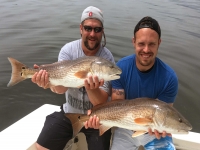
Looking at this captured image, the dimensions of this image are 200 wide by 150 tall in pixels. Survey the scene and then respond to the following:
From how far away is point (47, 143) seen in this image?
2.85 metres

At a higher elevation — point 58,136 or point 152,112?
point 152,112

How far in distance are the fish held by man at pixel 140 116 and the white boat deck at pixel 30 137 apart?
0.72 meters

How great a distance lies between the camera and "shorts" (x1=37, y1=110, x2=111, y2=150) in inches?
113

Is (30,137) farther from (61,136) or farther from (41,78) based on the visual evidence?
(41,78)

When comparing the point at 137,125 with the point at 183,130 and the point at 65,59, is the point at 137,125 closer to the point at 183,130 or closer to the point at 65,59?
the point at 183,130

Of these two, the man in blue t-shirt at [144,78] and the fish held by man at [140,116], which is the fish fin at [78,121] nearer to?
the fish held by man at [140,116]

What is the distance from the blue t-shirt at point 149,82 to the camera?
113 inches

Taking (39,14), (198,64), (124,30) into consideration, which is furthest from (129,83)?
(39,14)

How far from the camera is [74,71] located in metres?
2.67

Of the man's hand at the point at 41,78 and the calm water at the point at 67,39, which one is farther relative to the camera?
the calm water at the point at 67,39

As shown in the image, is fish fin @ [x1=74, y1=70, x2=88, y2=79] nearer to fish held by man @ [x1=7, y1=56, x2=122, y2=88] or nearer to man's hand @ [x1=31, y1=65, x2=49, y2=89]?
fish held by man @ [x1=7, y1=56, x2=122, y2=88]

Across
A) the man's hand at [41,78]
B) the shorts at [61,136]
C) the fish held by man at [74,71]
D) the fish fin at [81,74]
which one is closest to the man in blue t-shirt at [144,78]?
the shorts at [61,136]

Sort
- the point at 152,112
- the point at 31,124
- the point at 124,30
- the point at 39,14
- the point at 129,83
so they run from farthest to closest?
the point at 39,14
the point at 124,30
the point at 31,124
the point at 129,83
the point at 152,112

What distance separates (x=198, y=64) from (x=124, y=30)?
15.3ft
